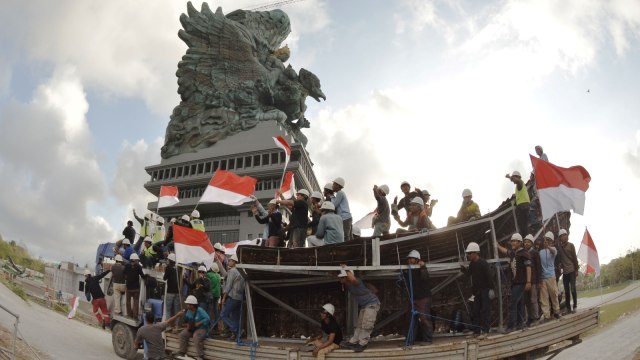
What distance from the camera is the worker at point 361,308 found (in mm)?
7906

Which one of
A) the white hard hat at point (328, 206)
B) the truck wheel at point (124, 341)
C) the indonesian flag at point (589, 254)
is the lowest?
the truck wheel at point (124, 341)

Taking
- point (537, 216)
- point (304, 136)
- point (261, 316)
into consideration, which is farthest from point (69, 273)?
point (537, 216)

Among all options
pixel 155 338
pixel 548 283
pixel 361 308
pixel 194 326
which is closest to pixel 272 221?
pixel 194 326

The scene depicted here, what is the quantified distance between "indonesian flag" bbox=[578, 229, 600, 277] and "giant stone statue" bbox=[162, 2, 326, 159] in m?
54.6

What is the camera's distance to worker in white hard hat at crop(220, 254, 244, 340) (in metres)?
9.21

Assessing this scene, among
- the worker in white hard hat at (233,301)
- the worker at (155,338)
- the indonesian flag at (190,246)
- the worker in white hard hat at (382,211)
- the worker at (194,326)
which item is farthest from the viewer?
the worker in white hard hat at (382,211)

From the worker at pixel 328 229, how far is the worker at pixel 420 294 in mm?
1634

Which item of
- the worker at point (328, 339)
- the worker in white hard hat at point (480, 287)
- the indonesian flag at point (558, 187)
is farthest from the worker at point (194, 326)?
the indonesian flag at point (558, 187)

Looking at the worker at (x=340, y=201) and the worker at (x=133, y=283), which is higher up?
the worker at (x=340, y=201)

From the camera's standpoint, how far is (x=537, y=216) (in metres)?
10.8

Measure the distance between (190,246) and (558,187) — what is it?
7.96 metres

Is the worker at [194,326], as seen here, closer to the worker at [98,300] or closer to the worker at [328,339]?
the worker at [328,339]

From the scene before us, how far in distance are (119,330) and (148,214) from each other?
18.6 feet

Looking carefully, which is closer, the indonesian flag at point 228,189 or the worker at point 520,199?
the worker at point 520,199
